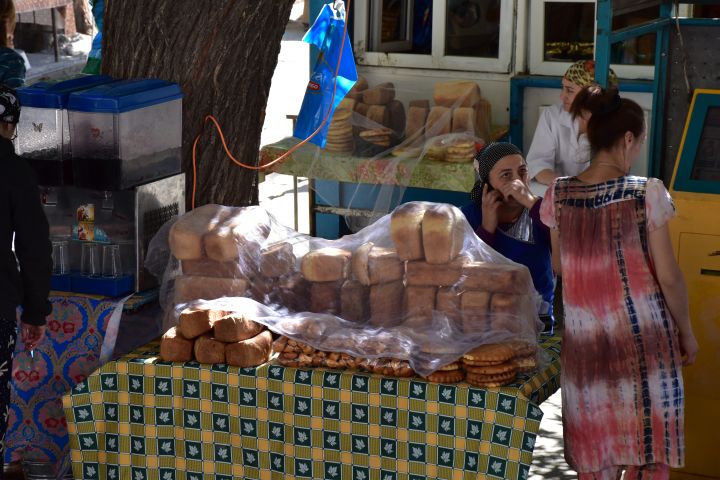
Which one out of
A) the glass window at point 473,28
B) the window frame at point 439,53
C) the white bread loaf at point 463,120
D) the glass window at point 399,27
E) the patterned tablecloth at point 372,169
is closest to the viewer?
the patterned tablecloth at point 372,169

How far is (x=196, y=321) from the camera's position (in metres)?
3.50

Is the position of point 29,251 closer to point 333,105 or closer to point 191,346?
point 191,346

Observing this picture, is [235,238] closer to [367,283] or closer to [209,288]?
[209,288]

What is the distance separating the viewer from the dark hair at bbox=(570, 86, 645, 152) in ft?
10.8

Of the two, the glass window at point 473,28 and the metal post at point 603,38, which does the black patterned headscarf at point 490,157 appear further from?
the glass window at point 473,28

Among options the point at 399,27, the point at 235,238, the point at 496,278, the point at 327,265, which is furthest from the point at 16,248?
the point at 399,27

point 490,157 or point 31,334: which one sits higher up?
point 490,157

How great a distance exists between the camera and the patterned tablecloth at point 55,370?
3.95m

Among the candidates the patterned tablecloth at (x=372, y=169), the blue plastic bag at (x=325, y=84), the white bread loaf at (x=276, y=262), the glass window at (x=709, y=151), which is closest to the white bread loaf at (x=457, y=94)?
the patterned tablecloth at (x=372, y=169)

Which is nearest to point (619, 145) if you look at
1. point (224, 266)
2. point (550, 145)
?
point (224, 266)

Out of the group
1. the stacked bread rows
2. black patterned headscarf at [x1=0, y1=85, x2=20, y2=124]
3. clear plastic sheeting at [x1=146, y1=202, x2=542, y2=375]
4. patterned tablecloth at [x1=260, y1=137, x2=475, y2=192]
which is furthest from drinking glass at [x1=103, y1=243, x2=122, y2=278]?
patterned tablecloth at [x1=260, y1=137, x2=475, y2=192]

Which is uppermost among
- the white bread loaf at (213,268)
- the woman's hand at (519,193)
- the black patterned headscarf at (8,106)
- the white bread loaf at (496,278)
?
the black patterned headscarf at (8,106)

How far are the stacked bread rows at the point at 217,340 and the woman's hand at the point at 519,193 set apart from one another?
3.82ft

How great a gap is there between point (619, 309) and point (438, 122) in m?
3.71
